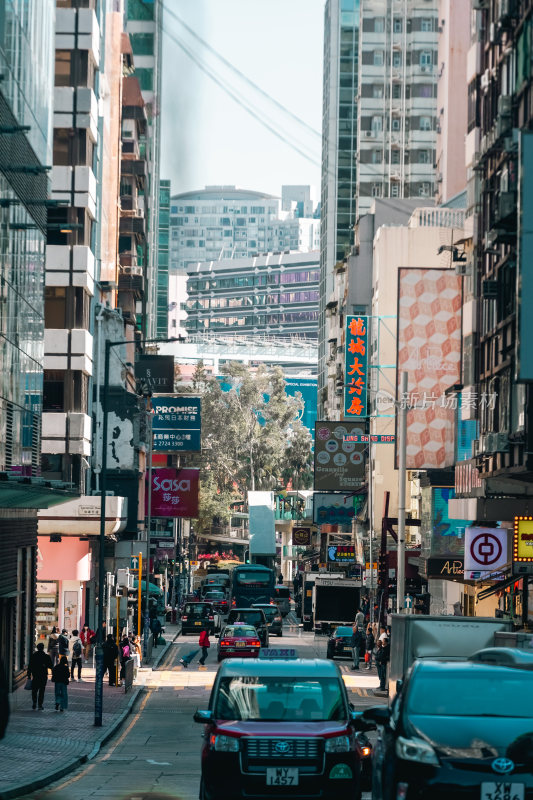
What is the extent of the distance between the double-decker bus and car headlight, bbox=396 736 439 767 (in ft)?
245

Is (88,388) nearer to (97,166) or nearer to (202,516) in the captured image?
(97,166)

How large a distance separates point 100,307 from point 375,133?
65.7 m

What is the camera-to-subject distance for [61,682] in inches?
1366

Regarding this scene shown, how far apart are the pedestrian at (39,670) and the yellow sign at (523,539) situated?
39.3 feet

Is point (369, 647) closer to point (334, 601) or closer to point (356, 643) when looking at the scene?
point (356, 643)

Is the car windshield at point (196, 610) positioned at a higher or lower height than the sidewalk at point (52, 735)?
lower

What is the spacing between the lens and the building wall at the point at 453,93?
77375mm

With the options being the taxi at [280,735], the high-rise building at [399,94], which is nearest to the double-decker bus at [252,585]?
the high-rise building at [399,94]

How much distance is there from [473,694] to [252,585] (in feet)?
246

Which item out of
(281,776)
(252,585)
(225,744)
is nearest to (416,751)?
(281,776)

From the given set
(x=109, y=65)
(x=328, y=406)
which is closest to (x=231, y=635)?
(x=109, y=65)

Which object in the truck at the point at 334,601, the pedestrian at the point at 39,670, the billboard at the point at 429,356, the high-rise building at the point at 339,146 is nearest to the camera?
the pedestrian at the point at 39,670

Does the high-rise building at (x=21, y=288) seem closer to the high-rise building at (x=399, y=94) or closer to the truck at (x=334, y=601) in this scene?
the truck at (x=334, y=601)

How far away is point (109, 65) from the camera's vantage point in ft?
250
